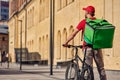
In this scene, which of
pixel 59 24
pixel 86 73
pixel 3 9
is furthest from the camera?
pixel 3 9

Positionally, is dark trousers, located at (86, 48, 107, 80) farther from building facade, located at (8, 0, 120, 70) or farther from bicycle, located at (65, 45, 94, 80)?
building facade, located at (8, 0, 120, 70)

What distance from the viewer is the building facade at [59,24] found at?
31234mm

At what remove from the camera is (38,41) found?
65.9 m

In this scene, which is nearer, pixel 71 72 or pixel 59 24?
pixel 71 72

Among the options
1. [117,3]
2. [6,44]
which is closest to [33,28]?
[117,3]

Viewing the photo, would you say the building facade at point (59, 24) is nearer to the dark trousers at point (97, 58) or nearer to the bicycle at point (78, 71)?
the bicycle at point (78, 71)

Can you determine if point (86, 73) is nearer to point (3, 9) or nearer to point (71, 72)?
point (71, 72)

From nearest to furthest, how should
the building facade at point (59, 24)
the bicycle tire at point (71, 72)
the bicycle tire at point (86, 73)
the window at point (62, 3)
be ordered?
1. the bicycle tire at point (86, 73)
2. the bicycle tire at point (71, 72)
3. the building facade at point (59, 24)
4. the window at point (62, 3)

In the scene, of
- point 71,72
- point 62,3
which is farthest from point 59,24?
point 71,72

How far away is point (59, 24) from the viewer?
166 feet

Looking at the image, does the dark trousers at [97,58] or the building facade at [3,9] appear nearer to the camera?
the dark trousers at [97,58]

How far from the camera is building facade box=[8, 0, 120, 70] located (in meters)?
31.2

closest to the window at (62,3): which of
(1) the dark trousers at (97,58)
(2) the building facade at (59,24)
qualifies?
(2) the building facade at (59,24)

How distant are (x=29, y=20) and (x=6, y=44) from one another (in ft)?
180
